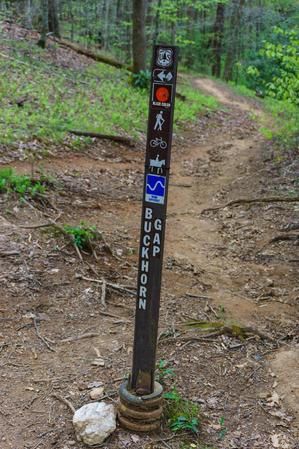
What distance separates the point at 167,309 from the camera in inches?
228

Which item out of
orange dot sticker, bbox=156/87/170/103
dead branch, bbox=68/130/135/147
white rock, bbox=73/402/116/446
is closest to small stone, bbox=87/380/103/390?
white rock, bbox=73/402/116/446

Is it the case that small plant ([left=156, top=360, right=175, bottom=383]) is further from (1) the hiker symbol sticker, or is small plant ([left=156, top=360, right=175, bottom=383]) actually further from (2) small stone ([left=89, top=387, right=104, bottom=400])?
(1) the hiker symbol sticker

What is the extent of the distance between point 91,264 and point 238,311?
1.96 meters

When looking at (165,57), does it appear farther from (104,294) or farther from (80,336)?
(104,294)

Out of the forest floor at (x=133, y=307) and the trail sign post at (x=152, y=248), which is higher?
the trail sign post at (x=152, y=248)

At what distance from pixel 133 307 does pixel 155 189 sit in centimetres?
→ 263

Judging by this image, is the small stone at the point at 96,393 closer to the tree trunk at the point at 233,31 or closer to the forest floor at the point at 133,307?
the forest floor at the point at 133,307

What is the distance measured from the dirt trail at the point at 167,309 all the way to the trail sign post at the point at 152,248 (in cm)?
22

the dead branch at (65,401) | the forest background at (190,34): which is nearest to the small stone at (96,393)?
the dead branch at (65,401)

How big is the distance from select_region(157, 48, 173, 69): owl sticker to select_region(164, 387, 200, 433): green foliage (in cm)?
261

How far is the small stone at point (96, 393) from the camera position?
13.6 ft

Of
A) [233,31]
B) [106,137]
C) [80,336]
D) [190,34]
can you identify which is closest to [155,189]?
[80,336]

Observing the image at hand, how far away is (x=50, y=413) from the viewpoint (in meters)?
4.00

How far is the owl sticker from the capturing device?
318cm
